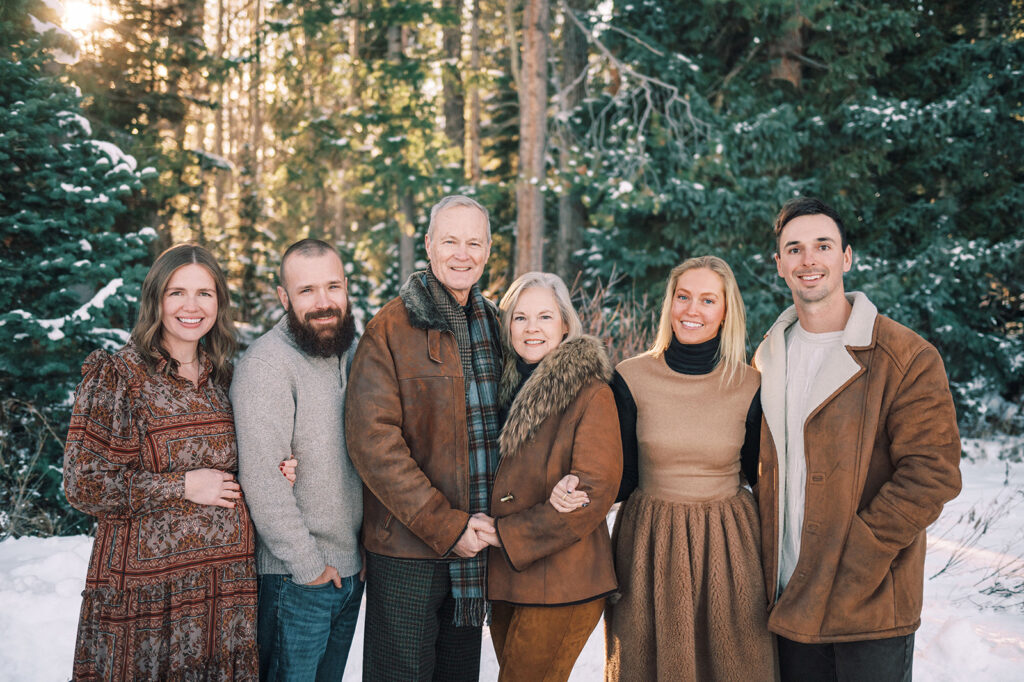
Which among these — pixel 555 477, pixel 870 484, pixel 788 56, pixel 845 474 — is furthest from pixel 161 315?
pixel 788 56

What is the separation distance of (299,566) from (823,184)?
10781 millimetres

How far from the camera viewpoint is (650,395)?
279 cm

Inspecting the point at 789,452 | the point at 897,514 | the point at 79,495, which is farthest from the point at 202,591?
the point at 897,514

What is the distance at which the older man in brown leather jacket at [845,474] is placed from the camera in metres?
2.38

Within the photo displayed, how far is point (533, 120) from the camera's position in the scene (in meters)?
10.7

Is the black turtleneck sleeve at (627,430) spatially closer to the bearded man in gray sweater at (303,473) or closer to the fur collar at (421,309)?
the fur collar at (421,309)

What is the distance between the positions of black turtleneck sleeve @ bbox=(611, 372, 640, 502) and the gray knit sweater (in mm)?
1117

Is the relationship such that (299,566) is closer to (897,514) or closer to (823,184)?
(897,514)

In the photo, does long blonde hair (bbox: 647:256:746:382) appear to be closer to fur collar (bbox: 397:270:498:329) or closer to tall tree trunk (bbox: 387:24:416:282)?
fur collar (bbox: 397:270:498:329)

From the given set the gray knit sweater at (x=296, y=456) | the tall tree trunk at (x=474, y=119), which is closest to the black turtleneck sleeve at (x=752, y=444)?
the gray knit sweater at (x=296, y=456)

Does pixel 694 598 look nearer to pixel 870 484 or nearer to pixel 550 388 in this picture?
pixel 870 484

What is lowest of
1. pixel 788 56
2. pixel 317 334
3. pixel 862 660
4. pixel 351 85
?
pixel 862 660

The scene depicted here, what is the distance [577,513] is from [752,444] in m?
0.84

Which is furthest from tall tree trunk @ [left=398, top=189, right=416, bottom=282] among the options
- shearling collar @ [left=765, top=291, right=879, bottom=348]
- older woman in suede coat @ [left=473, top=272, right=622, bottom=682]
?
shearling collar @ [left=765, top=291, right=879, bottom=348]
